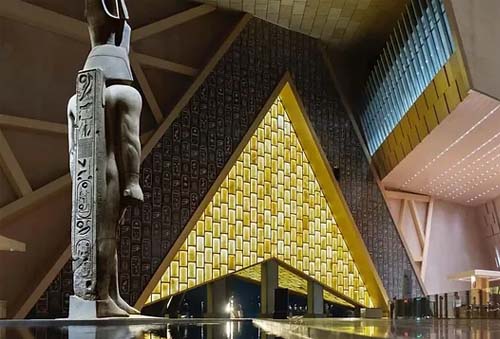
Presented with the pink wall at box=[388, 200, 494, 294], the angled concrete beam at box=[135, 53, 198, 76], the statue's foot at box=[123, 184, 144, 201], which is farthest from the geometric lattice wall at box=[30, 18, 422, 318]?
the statue's foot at box=[123, 184, 144, 201]

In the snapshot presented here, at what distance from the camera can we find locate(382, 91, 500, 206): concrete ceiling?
12367mm

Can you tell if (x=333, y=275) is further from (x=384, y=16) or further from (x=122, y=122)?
(x=122, y=122)

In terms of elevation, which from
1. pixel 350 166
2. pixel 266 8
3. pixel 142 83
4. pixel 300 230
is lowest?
pixel 300 230

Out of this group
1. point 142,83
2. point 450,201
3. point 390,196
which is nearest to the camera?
point 142,83

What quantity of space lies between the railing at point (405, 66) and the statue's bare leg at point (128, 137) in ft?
26.9

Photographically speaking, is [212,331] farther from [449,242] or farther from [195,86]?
[449,242]

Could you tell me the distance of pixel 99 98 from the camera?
4.96m

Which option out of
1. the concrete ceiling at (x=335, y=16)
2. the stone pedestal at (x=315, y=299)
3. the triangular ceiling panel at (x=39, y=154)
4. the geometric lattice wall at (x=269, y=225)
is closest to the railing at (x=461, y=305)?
the geometric lattice wall at (x=269, y=225)

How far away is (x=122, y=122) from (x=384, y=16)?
11202mm

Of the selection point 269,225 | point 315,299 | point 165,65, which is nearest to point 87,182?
point 165,65

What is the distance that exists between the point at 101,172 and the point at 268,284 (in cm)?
1084

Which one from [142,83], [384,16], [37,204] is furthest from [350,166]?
[37,204]

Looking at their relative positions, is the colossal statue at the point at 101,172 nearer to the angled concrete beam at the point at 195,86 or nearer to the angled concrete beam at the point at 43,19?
the angled concrete beam at the point at 43,19

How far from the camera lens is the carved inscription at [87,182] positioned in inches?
189
